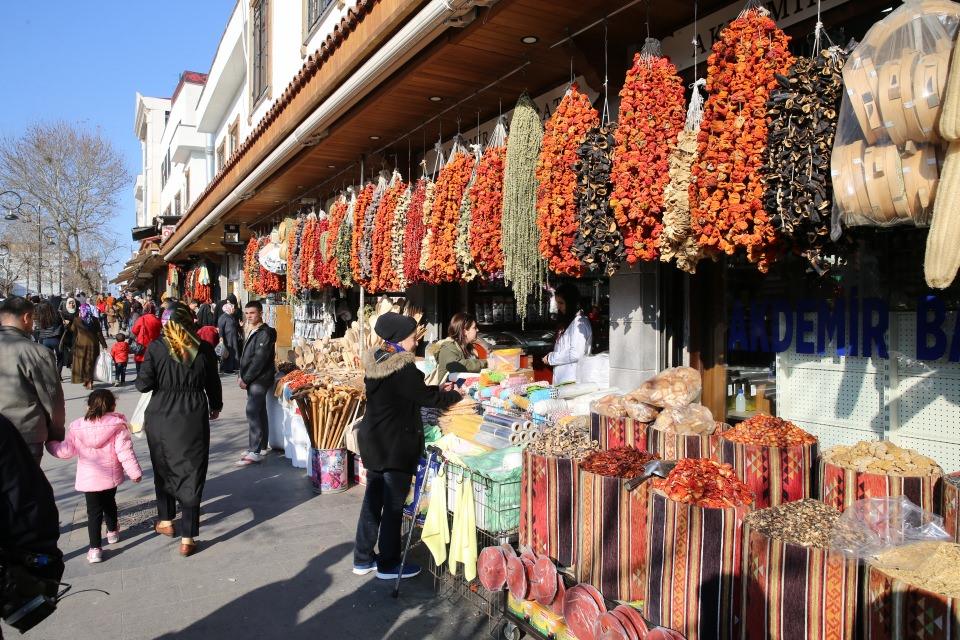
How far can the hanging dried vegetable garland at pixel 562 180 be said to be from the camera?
3984 mm

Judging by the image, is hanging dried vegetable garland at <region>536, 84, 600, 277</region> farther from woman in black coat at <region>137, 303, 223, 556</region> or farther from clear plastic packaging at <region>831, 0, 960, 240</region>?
woman in black coat at <region>137, 303, 223, 556</region>

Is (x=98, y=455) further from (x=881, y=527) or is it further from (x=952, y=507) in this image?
(x=952, y=507)

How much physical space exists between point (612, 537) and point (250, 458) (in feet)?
18.2

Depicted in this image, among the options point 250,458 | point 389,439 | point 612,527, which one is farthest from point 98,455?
point 612,527

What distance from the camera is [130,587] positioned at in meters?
4.28

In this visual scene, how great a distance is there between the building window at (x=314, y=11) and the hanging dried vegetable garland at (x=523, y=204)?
323 inches

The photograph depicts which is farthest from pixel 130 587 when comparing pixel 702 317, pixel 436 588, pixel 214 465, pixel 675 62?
pixel 675 62

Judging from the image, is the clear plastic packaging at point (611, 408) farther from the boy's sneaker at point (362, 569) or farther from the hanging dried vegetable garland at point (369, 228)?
the hanging dried vegetable garland at point (369, 228)

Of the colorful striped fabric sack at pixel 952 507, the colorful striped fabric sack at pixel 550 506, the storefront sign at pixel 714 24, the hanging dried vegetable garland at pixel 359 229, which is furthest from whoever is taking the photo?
the hanging dried vegetable garland at pixel 359 229

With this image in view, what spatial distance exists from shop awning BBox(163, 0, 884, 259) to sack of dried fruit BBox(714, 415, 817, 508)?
233 cm

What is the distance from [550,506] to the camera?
340cm

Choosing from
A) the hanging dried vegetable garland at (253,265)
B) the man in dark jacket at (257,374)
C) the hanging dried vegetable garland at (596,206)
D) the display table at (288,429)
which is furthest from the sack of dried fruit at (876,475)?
the hanging dried vegetable garland at (253,265)

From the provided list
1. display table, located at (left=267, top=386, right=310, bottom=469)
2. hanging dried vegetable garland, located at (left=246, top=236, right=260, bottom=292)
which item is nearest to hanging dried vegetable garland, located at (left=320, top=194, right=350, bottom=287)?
display table, located at (left=267, top=386, right=310, bottom=469)

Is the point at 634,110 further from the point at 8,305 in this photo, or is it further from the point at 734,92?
the point at 8,305
